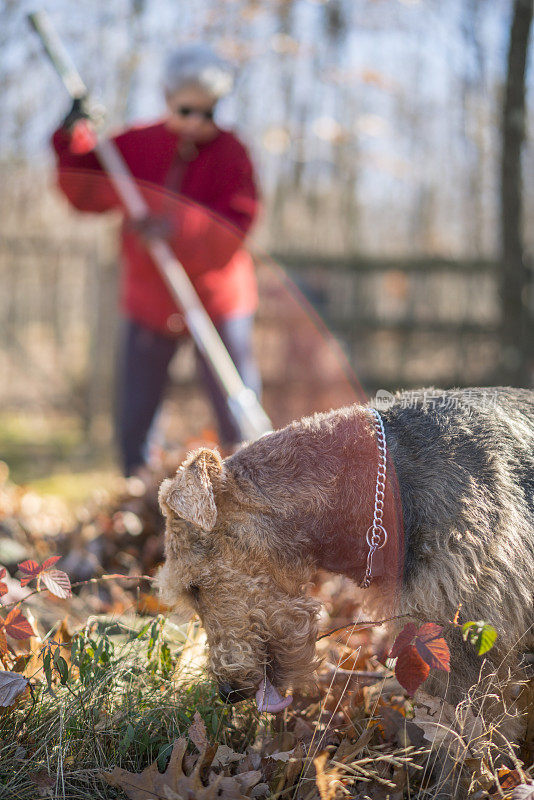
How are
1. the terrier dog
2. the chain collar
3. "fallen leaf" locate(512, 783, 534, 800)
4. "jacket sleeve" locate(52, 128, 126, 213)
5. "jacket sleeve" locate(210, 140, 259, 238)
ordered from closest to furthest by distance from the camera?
"fallen leaf" locate(512, 783, 534, 800) < the terrier dog < the chain collar < "jacket sleeve" locate(210, 140, 259, 238) < "jacket sleeve" locate(52, 128, 126, 213)

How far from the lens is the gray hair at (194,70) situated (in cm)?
423

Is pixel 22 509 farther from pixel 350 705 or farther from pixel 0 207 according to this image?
pixel 0 207

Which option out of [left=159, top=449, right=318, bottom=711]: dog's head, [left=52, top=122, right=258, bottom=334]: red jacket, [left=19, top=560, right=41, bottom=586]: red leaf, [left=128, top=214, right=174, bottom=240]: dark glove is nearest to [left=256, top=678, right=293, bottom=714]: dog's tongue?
[left=159, top=449, right=318, bottom=711]: dog's head

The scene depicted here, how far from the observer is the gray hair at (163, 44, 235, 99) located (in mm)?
4227

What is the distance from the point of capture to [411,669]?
5.96 ft

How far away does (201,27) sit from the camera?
1098 centimetres

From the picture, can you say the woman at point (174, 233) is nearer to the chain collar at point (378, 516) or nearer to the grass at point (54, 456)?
the grass at point (54, 456)

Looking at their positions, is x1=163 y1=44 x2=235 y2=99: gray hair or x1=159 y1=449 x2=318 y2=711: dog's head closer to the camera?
x1=159 y1=449 x2=318 y2=711: dog's head

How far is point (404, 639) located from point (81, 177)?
4.01 meters

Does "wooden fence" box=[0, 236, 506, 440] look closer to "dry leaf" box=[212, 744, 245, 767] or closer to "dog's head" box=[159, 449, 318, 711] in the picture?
"dog's head" box=[159, 449, 318, 711]

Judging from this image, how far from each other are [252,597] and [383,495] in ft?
1.86

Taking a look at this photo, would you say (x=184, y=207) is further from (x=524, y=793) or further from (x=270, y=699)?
(x=524, y=793)

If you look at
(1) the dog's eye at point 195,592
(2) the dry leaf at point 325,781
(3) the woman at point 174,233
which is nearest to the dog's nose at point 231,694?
(1) the dog's eye at point 195,592

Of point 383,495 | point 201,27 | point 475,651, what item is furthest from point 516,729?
point 201,27
